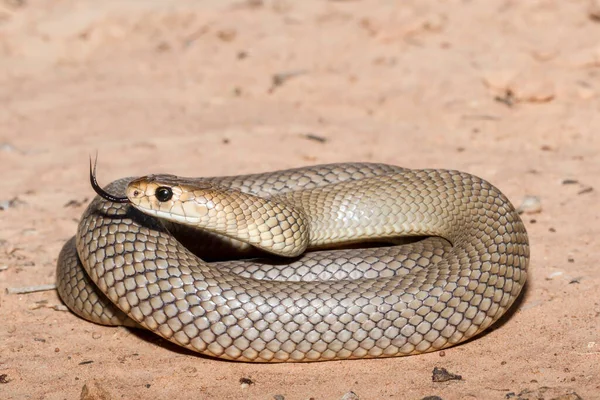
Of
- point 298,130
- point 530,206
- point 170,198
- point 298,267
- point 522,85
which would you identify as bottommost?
point 298,130

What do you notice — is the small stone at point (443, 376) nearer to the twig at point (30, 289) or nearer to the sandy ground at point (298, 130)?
the sandy ground at point (298, 130)

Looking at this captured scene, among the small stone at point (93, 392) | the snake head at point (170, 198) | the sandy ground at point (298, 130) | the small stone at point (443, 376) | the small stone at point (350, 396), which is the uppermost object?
the snake head at point (170, 198)

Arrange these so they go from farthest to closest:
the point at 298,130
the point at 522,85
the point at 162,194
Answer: the point at 522,85, the point at 298,130, the point at 162,194

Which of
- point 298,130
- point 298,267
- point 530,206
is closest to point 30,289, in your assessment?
point 298,267

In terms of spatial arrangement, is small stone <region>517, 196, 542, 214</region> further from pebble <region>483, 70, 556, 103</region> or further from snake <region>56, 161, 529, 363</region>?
pebble <region>483, 70, 556, 103</region>

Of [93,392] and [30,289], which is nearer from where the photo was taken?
[93,392]

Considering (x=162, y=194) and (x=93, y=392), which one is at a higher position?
(x=162, y=194)

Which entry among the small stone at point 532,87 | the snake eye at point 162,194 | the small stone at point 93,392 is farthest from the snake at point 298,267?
the small stone at point 532,87

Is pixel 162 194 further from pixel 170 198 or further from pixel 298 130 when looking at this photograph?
pixel 298 130
